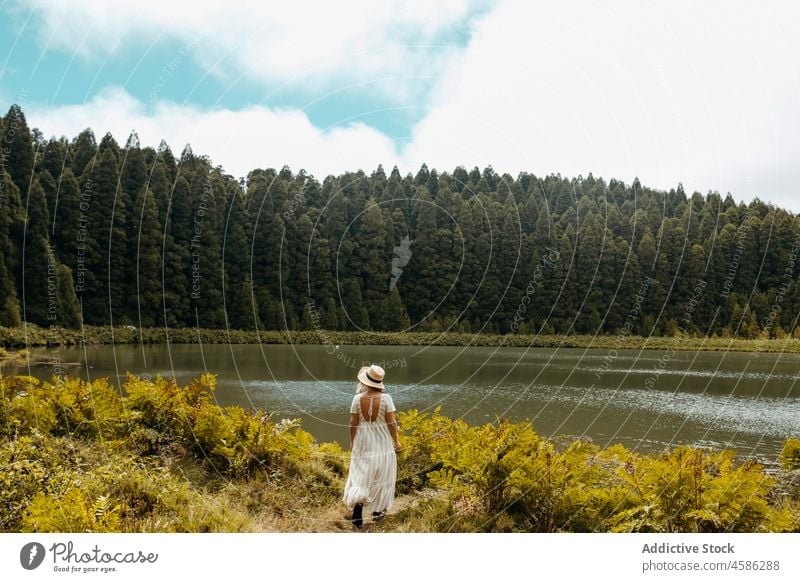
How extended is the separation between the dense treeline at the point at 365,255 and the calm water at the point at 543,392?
10839 millimetres

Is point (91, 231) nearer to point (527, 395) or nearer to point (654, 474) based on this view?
point (527, 395)

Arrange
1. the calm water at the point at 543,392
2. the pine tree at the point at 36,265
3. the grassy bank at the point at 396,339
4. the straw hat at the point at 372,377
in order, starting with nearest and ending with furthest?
the straw hat at the point at 372,377 → the calm water at the point at 543,392 → the pine tree at the point at 36,265 → the grassy bank at the point at 396,339

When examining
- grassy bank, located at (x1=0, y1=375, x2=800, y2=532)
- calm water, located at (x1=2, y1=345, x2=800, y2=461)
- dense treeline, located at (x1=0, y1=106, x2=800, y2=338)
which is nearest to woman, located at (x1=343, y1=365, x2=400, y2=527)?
grassy bank, located at (x1=0, y1=375, x2=800, y2=532)

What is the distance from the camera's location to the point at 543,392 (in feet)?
72.7

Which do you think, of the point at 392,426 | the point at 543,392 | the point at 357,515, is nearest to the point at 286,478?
the point at 357,515

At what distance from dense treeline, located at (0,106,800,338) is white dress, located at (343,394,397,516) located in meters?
35.9

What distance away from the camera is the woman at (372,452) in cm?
536

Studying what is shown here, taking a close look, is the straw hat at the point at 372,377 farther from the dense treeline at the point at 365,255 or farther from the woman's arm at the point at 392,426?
the dense treeline at the point at 365,255

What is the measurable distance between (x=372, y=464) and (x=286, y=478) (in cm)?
148

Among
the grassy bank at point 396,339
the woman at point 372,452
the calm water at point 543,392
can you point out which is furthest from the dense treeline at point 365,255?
the woman at point 372,452

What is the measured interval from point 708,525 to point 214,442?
16.0ft

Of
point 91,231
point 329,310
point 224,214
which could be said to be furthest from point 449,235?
point 91,231

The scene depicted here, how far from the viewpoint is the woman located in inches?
211

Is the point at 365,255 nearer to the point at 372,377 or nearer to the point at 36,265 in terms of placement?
the point at 36,265
